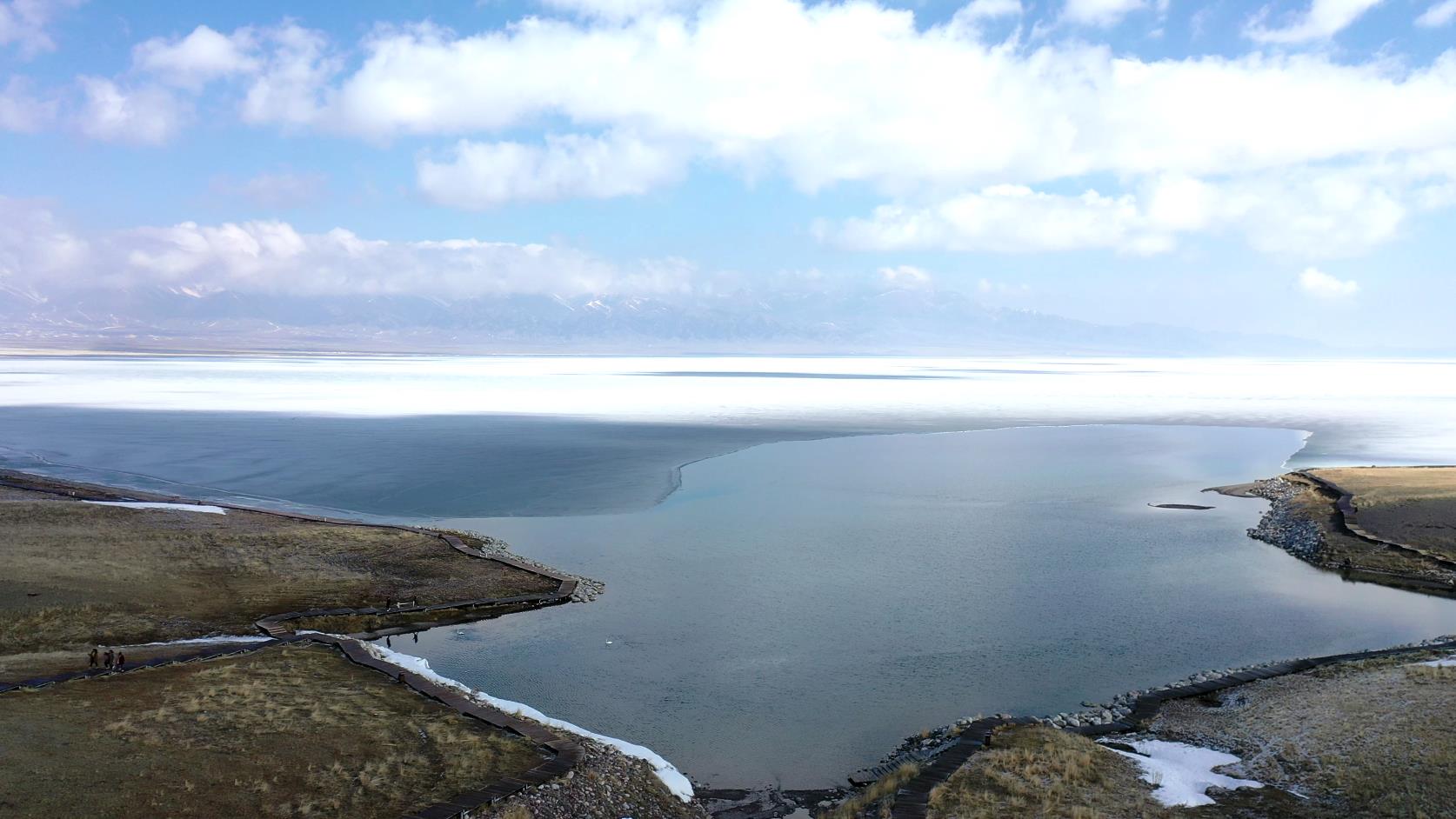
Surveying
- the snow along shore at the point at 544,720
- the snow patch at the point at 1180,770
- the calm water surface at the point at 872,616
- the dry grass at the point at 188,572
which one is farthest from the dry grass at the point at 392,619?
the snow patch at the point at 1180,770

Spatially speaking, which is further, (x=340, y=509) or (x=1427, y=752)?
(x=340, y=509)

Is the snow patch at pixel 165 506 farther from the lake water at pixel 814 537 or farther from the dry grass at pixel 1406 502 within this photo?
the dry grass at pixel 1406 502

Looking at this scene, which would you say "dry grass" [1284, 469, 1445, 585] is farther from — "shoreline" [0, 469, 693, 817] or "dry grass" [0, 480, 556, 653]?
"dry grass" [0, 480, 556, 653]

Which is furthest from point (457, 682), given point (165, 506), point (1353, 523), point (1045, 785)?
point (1353, 523)

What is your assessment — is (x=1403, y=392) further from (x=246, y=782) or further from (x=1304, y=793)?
(x=246, y=782)

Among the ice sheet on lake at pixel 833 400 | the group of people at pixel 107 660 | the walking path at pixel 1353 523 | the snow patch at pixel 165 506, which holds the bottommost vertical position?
the group of people at pixel 107 660

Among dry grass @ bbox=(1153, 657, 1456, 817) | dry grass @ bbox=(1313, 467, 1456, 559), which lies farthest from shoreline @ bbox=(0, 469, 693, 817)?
dry grass @ bbox=(1313, 467, 1456, 559)

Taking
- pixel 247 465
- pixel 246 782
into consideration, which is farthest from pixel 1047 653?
pixel 247 465
